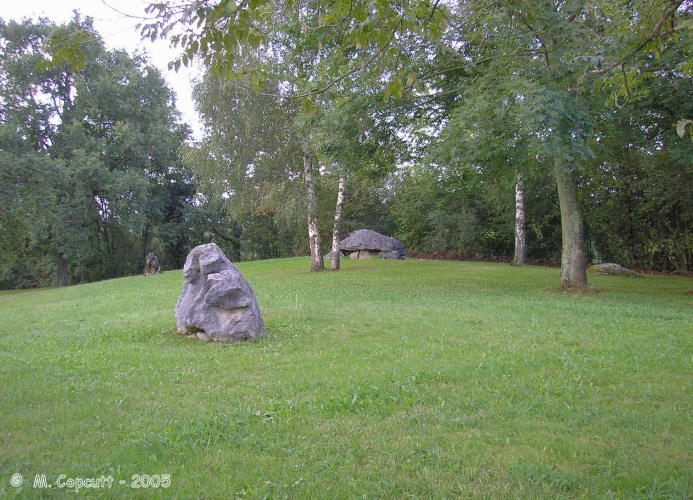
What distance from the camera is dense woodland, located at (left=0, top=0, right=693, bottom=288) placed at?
17.6ft

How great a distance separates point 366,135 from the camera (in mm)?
14523

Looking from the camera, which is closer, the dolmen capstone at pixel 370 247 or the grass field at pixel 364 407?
the grass field at pixel 364 407

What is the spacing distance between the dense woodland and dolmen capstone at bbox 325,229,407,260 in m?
4.63

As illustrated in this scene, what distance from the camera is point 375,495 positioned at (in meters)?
3.25

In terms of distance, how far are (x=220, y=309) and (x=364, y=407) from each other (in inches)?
179

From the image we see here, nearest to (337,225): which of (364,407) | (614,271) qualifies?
(614,271)

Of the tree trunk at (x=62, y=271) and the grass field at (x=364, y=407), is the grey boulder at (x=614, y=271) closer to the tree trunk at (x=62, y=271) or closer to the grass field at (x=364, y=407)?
the grass field at (x=364, y=407)

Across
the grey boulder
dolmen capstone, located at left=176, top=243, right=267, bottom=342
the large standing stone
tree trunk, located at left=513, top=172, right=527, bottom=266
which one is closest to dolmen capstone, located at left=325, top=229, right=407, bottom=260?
tree trunk, located at left=513, top=172, right=527, bottom=266

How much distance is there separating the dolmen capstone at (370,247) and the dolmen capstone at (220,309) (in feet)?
69.2

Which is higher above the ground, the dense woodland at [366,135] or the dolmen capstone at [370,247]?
the dense woodland at [366,135]

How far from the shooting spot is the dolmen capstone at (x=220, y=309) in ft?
27.1

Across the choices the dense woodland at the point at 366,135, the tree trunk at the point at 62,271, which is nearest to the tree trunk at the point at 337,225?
the dense woodland at the point at 366,135
